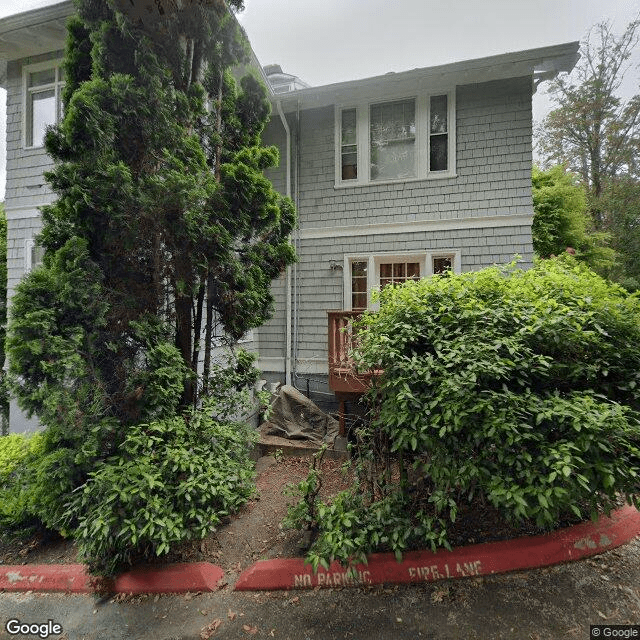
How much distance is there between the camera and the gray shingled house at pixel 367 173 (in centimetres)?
630

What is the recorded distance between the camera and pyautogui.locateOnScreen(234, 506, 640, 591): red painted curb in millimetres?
2982

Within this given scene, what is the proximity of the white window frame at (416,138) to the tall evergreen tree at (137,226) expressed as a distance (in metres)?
3.39

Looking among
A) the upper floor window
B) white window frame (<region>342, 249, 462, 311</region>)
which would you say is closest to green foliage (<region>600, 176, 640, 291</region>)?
white window frame (<region>342, 249, 462, 311</region>)

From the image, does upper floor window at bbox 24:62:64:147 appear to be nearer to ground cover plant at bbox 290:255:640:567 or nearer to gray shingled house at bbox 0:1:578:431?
gray shingled house at bbox 0:1:578:431

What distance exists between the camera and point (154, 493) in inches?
128

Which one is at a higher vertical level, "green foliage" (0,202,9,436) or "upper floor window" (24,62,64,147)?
"upper floor window" (24,62,64,147)

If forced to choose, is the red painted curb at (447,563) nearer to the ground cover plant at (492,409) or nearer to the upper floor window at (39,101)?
the ground cover plant at (492,409)

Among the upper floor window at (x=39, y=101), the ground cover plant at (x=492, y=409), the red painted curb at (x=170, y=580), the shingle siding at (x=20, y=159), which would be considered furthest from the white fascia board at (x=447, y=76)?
the red painted curb at (x=170, y=580)

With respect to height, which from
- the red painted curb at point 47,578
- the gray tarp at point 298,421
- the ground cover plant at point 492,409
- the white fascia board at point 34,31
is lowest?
the red painted curb at point 47,578

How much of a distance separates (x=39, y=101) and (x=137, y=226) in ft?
16.2

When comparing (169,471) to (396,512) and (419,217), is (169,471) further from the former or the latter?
(419,217)

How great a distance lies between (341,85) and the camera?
7059 mm

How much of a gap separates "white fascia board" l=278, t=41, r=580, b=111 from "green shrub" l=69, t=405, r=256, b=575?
6405mm

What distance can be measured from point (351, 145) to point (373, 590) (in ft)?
23.7
